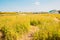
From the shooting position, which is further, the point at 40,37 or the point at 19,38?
the point at 19,38

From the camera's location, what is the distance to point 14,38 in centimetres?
786

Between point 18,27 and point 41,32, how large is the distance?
5.88 feet

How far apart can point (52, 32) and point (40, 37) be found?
22.6 inches

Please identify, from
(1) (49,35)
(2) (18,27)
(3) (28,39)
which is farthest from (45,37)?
(2) (18,27)

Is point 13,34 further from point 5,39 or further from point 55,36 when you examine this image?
point 55,36

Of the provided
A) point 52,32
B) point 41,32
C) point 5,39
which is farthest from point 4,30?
point 52,32

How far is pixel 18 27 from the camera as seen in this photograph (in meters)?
8.77

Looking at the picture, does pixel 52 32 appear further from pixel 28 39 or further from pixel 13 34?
pixel 13 34

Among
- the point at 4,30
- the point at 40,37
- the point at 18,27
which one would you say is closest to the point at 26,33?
the point at 18,27

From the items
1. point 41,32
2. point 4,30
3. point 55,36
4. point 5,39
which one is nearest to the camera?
point 55,36

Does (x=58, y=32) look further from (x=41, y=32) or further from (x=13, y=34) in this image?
(x=13, y=34)

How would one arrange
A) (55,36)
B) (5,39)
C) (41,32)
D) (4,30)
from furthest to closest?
(4,30)
(5,39)
(41,32)
(55,36)

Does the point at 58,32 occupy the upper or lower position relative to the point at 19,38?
upper

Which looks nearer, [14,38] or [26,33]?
[14,38]
